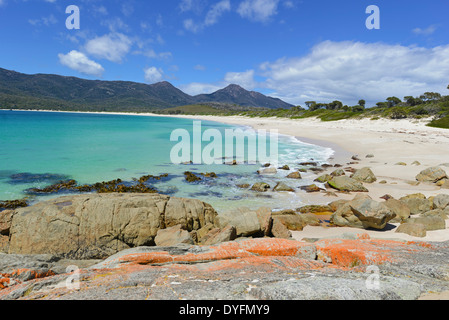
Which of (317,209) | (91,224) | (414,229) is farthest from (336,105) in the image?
(91,224)

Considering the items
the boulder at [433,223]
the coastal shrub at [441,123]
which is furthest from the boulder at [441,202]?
the coastal shrub at [441,123]

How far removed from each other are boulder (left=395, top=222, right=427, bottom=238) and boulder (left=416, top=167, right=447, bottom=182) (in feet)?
30.0

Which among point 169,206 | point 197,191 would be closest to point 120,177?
point 197,191

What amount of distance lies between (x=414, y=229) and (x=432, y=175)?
31.7ft

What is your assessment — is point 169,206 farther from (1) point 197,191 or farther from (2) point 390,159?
(2) point 390,159

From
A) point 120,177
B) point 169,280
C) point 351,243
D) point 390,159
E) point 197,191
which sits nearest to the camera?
point 169,280

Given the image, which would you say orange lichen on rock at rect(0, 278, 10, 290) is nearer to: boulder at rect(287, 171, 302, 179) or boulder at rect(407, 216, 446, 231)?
boulder at rect(407, 216, 446, 231)

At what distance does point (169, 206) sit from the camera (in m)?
8.76

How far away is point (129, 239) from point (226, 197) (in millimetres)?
7209

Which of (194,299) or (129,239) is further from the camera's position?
(129,239)

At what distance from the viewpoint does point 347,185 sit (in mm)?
14367

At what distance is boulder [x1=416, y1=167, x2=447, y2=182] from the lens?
1474 cm

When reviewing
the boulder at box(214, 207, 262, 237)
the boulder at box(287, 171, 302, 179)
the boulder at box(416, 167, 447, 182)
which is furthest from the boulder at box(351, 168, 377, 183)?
the boulder at box(214, 207, 262, 237)
